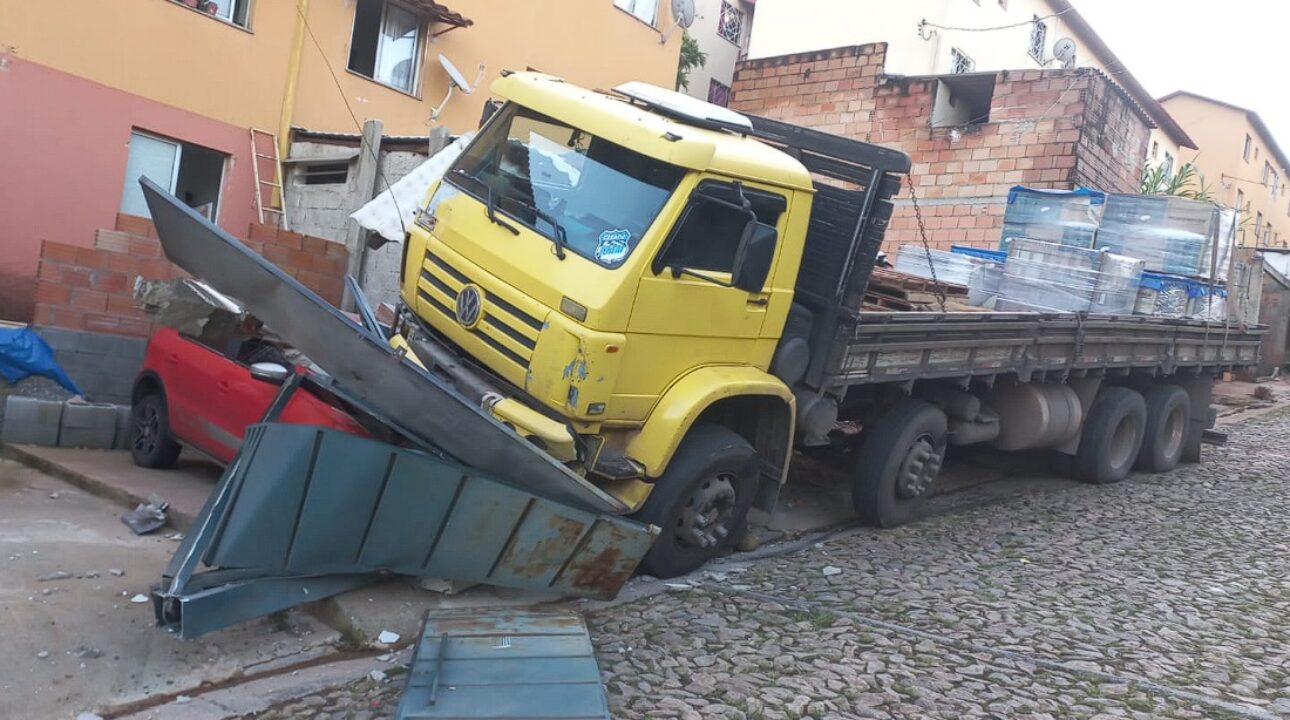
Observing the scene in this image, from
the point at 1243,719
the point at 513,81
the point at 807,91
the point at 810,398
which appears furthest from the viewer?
the point at 807,91

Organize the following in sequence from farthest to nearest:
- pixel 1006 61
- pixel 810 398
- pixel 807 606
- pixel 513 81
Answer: pixel 1006 61 < pixel 810 398 < pixel 513 81 < pixel 807 606

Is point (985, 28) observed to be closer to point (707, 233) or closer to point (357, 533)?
point (707, 233)

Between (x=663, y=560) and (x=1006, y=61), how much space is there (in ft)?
70.5

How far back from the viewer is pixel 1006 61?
23125 millimetres

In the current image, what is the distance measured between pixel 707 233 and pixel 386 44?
26.2 feet

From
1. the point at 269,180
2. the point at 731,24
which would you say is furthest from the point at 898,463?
the point at 731,24

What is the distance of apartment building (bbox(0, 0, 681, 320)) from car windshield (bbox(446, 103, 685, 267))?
3.95 m

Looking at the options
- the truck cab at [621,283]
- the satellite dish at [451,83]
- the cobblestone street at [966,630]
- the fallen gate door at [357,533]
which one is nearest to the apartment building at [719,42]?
the satellite dish at [451,83]

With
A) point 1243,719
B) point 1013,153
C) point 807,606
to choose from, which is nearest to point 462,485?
point 807,606

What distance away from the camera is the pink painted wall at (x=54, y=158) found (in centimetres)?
834

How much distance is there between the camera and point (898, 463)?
21.3ft

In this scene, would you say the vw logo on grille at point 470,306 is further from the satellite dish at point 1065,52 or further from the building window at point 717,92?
the building window at point 717,92

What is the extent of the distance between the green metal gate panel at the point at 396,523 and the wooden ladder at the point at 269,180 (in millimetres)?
6674

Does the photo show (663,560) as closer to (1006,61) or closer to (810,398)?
(810,398)
